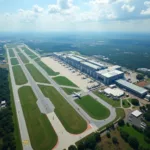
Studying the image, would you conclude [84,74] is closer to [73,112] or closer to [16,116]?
[73,112]

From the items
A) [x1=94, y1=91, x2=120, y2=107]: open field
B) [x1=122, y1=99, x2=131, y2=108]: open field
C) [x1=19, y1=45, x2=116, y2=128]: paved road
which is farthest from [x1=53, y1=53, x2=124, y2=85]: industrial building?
[x1=122, y1=99, x2=131, y2=108]: open field

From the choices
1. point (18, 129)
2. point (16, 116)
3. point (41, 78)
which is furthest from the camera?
point (41, 78)

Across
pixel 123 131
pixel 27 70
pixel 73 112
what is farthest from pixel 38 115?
pixel 27 70

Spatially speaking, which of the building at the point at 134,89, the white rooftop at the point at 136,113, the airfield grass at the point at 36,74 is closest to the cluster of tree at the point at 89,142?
the white rooftop at the point at 136,113

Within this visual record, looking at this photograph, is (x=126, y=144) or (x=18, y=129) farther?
(x=18, y=129)

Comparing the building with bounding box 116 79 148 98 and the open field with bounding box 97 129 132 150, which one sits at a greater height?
the building with bounding box 116 79 148 98

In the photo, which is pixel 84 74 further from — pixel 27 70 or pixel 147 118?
pixel 147 118

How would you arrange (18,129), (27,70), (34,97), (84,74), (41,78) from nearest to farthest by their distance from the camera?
1. (18,129)
2. (34,97)
3. (41,78)
4. (84,74)
5. (27,70)

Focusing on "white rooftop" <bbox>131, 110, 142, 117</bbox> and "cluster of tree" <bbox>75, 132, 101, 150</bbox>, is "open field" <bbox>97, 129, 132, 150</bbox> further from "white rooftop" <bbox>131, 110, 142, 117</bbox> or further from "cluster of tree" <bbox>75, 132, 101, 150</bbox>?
"white rooftop" <bbox>131, 110, 142, 117</bbox>
